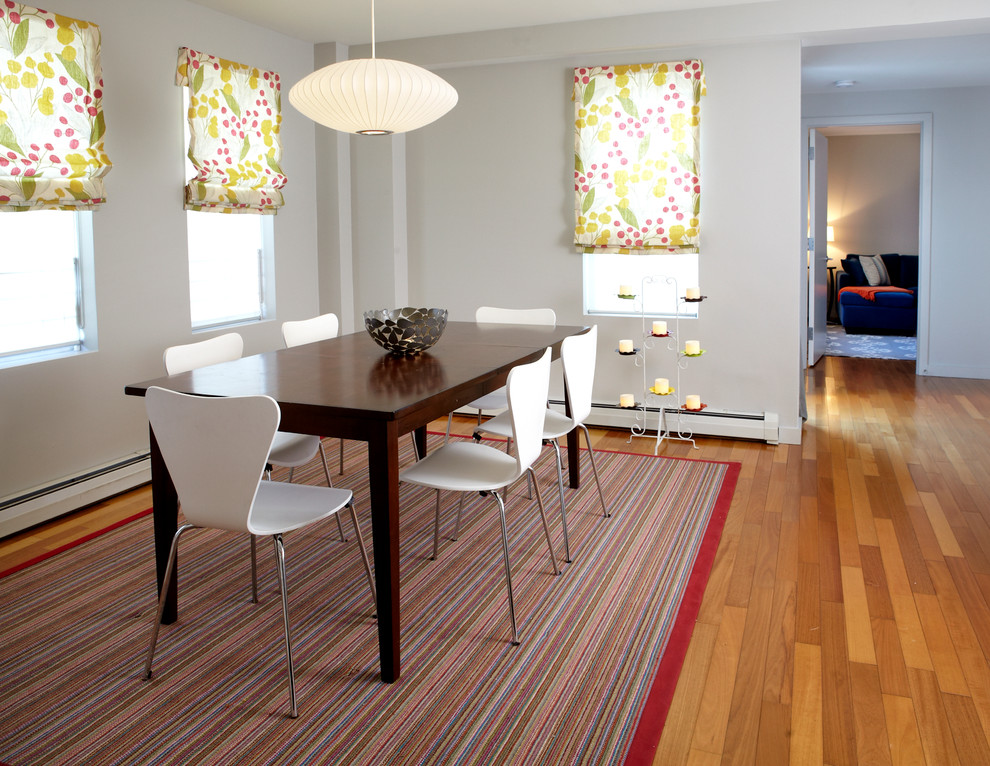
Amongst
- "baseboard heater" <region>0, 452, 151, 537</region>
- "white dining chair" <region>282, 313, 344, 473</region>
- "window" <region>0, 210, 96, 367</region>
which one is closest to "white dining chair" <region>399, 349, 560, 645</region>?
"white dining chair" <region>282, 313, 344, 473</region>

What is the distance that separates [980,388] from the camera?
6.84 m

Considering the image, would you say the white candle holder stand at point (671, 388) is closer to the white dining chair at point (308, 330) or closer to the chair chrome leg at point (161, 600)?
the white dining chair at point (308, 330)

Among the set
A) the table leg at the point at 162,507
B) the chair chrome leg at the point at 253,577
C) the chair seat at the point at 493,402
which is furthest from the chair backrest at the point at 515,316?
the table leg at the point at 162,507

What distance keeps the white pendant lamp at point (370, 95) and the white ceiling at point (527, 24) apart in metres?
1.60

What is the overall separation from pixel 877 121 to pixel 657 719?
6.60 m

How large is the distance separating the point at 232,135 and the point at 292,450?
91.4 inches

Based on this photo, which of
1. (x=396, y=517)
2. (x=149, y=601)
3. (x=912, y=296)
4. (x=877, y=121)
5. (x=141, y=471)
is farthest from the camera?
(x=912, y=296)

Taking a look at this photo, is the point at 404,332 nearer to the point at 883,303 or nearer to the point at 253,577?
the point at 253,577

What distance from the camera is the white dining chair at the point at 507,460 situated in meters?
2.82

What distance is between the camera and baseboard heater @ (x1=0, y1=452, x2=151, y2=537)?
3.71m

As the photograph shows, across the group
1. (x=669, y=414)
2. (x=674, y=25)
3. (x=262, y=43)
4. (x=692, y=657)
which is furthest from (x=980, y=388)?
(x=262, y=43)

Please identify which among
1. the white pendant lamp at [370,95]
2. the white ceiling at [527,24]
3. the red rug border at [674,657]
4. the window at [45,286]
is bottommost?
the red rug border at [674,657]

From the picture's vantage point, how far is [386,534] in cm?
248

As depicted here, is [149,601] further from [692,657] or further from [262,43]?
[262,43]
